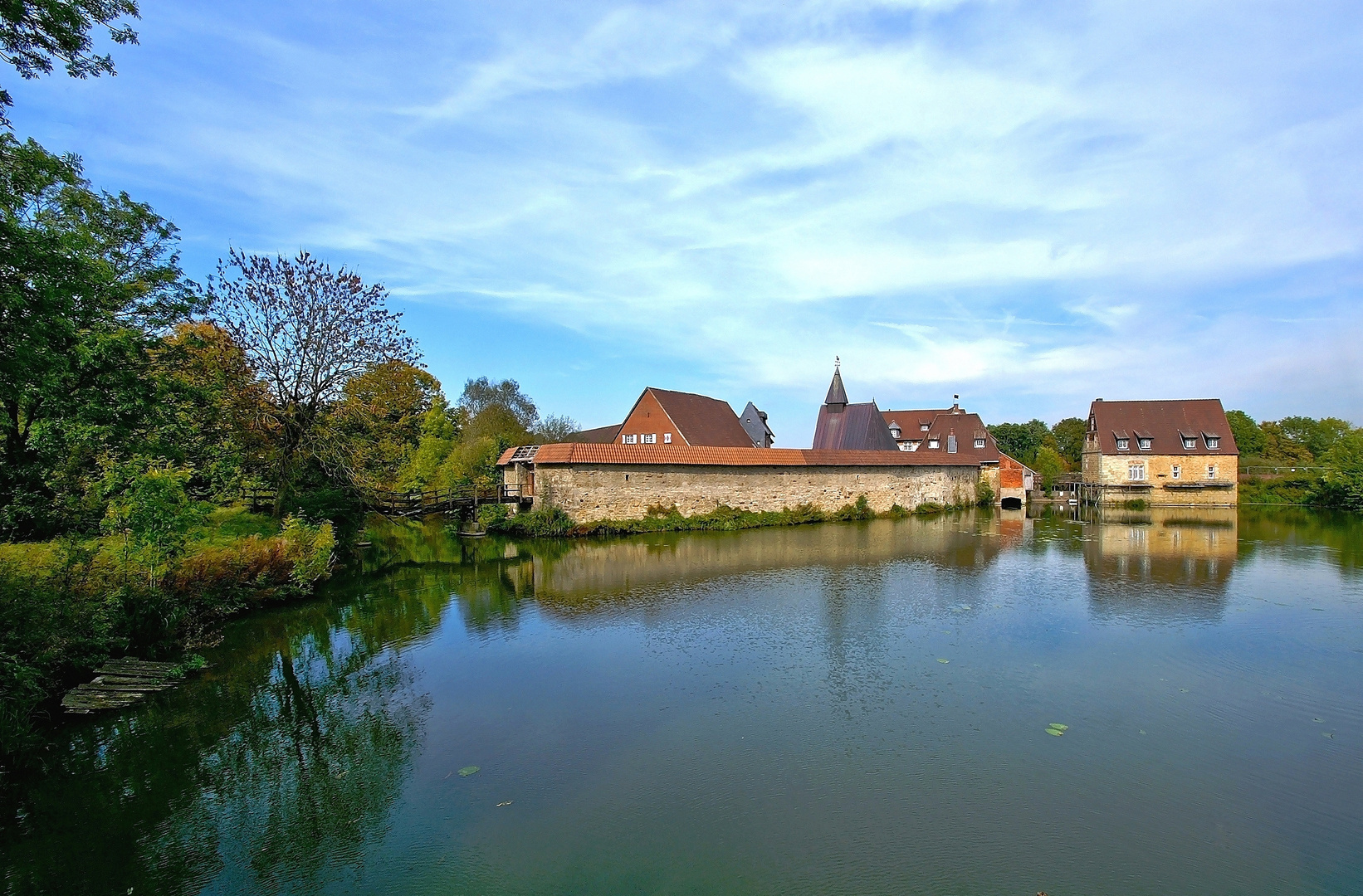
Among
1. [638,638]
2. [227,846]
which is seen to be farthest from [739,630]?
[227,846]

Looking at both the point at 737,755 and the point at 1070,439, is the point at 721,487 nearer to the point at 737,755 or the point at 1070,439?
the point at 737,755

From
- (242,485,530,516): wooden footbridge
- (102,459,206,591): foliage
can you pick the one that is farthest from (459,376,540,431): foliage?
(102,459,206,591): foliage

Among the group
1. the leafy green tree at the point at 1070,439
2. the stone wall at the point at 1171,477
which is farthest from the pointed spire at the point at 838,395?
the leafy green tree at the point at 1070,439

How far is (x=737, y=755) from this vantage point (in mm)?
5535

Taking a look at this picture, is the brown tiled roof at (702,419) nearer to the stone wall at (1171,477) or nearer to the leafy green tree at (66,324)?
the stone wall at (1171,477)

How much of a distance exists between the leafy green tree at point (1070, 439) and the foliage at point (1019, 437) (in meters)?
0.92

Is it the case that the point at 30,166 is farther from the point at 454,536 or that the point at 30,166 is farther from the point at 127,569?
the point at 454,536

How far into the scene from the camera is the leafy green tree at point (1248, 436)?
4219 centimetres

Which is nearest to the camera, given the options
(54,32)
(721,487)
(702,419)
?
(54,32)

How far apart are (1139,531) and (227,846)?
2395 cm

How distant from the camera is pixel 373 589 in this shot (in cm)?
1267

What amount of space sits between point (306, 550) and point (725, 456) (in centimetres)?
1290

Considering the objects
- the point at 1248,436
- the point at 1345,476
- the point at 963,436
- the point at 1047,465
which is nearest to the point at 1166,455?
the point at 1345,476

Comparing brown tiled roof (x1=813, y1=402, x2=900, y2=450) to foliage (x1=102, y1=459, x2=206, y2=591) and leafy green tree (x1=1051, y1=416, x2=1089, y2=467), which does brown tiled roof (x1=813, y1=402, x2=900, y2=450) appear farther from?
leafy green tree (x1=1051, y1=416, x2=1089, y2=467)
